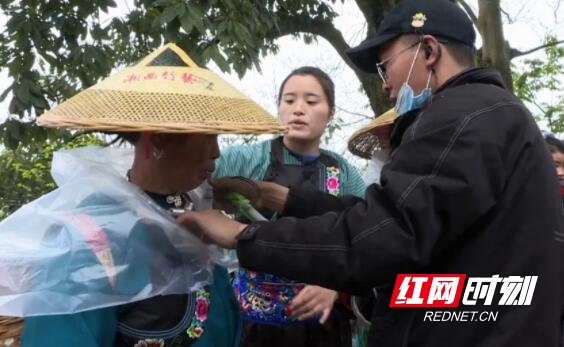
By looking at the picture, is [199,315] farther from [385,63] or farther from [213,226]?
[385,63]

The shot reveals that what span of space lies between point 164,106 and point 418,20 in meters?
0.75

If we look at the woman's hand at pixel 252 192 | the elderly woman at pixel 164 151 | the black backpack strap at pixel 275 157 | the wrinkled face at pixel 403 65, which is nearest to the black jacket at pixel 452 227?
the wrinkled face at pixel 403 65

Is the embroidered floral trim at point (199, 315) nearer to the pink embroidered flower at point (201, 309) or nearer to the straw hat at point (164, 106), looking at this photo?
the pink embroidered flower at point (201, 309)

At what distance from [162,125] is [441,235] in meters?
0.69

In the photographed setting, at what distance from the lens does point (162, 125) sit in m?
1.63

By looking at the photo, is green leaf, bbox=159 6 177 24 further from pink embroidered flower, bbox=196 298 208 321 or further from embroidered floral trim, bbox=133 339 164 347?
embroidered floral trim, bbox=133 339 164 347

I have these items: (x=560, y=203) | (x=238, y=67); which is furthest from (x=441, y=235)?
(x=238, y=67)

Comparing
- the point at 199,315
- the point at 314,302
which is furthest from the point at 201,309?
the point at 314,302

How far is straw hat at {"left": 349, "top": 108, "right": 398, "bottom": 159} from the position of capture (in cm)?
324

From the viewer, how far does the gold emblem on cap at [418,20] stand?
198cm

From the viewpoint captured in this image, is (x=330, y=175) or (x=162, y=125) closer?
(x=162, y=125)

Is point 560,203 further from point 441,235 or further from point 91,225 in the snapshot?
point 91,225

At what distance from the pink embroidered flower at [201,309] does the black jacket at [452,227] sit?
20 cm

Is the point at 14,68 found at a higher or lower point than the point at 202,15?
lower
